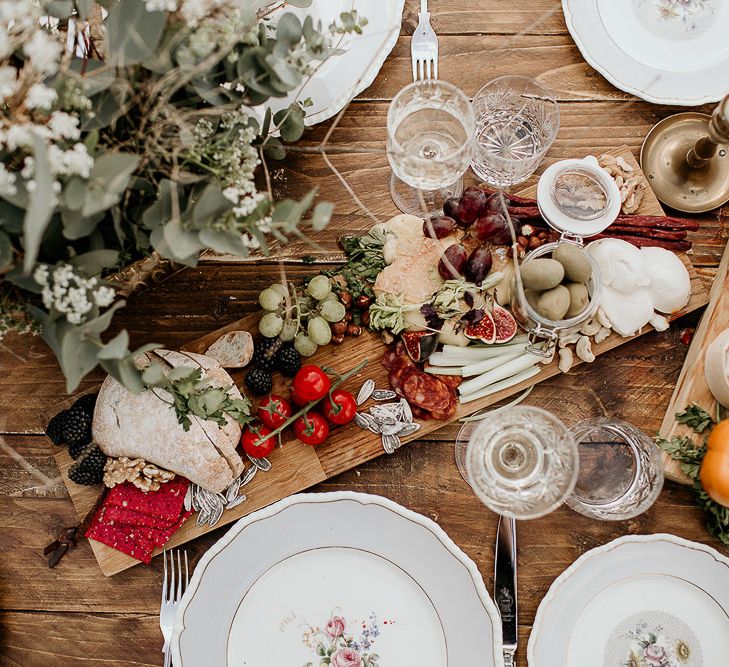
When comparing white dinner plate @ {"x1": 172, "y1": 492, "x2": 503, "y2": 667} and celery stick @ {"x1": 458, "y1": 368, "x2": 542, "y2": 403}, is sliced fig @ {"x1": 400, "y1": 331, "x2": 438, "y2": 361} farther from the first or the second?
white dinner plate @ {"x1": 172, "y1": 492, "x2": 503, "y2": 667}

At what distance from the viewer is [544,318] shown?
1.16 m

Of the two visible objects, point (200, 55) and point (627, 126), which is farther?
point (627, 126)

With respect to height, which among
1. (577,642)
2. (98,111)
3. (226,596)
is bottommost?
(577,642)

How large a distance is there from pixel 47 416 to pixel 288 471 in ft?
1.57

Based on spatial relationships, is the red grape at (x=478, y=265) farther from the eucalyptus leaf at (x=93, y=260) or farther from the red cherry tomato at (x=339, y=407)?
the eucalyptus leaf at (x=93, y=260)

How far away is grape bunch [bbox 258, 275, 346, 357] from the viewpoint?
121 centimetres

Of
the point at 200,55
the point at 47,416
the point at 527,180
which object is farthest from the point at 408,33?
the point at 47,416

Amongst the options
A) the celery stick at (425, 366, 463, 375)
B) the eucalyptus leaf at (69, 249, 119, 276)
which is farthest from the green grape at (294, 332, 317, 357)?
the eucalyptus leaf at (69, 249, 119, 276)

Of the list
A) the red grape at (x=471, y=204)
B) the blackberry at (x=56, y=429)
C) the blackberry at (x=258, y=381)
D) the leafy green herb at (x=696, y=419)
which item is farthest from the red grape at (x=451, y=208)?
the blackberry at (x=56, y=429)

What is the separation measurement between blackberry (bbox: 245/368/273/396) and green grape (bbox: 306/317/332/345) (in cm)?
11

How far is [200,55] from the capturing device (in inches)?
29.7

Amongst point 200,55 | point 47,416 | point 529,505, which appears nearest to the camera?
point 200,55

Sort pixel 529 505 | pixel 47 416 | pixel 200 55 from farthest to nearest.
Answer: pixel 47 416, pixel 529 505, pixel 200 55

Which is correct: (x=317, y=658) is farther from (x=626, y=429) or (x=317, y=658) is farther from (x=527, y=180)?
(x=527, y=180)
